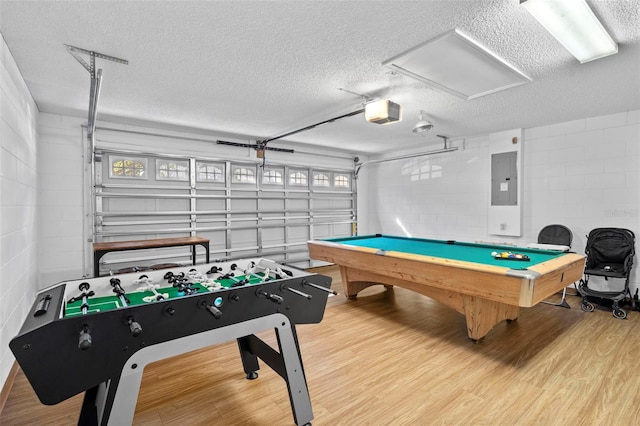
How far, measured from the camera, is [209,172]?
5090mm

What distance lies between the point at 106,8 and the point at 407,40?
1.91 m

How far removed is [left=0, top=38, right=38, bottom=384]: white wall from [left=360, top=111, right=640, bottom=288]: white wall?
5807mm

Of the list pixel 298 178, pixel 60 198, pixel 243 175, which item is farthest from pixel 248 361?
pixel 298 178

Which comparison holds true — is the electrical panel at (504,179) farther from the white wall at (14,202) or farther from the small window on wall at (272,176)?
the white wall at (14,202)

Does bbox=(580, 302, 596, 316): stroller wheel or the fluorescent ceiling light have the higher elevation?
the fluorescent ceiling light

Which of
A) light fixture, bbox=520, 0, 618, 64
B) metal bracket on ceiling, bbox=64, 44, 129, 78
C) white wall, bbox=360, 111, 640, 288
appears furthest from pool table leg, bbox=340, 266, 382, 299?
metal bracket on ceiling, bbox=64, 44, 129, 78

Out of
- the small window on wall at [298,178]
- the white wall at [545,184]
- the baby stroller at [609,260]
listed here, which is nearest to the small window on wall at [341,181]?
the small window on wall at [298,178]

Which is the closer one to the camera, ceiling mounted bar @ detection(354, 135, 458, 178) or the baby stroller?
the baby stroller

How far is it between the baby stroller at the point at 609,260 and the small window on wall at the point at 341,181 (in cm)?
419

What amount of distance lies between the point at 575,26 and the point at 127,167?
5.00m

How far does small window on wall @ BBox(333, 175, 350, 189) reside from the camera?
673cm

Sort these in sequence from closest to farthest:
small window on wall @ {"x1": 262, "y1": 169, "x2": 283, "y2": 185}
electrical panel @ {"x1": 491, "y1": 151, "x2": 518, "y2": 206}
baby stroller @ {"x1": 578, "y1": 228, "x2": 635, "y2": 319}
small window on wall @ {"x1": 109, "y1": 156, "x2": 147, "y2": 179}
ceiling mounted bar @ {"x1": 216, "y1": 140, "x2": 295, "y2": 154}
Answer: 1. baby stroller @ {"x1": 578, "y1": 228, "x2": 635, "y2": 319}
2. small window on wall @ {"x1": 109, "y1": 156, "x2": 147, "y2": 179}
3. electrical panel @ {"x1": 491, "y1": 151, "x2": 518, "y2": 206}
4. ceiling mounted bar @ {"x1": 216, "y1": 140, "x2": 295, "y2": 154}
5. small window on wall @ {"x1": 262, "y1": 169, "x2": 283, "y2": 185}

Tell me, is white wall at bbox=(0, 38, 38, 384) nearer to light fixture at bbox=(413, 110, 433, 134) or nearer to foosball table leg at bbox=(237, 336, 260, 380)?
foosball table leg at bbox=(237, 336, 260, 380)

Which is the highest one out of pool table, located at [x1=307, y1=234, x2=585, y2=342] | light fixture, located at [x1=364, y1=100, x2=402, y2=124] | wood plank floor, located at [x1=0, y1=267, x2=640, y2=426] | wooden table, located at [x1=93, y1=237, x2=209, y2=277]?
light fixture, located at [x1=364, y1=100, x2=402, y2=124]
